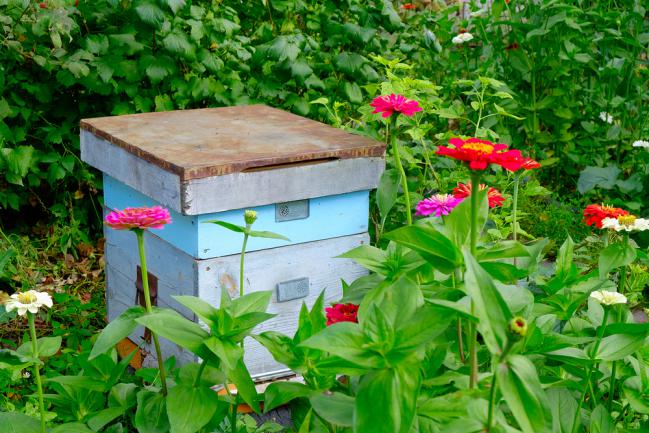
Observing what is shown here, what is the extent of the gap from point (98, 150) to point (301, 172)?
A: 0.66m

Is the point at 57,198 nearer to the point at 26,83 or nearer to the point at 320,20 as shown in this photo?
the point at 26,83

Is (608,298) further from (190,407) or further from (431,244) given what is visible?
(190,407)

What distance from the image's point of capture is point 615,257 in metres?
1.54

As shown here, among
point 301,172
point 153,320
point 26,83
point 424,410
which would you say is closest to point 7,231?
point 26,83

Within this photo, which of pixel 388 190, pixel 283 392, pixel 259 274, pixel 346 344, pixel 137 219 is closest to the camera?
pixel 346 344

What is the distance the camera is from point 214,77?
3.49 metres

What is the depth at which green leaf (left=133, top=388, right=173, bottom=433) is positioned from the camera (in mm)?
1389

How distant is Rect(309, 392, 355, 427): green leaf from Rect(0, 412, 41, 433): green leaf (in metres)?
0.56

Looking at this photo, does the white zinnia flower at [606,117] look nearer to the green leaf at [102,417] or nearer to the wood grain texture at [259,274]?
the wood grain texture at [259,274]

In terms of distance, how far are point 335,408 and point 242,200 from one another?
1.13 metres

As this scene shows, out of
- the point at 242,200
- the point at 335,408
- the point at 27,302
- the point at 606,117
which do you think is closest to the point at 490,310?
the point at 335,408

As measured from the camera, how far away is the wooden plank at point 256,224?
222 cm

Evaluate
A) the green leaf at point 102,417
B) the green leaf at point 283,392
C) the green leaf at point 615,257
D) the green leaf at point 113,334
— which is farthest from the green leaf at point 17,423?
the green leaf at point 615,257

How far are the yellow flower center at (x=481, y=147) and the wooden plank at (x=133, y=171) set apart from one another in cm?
107
